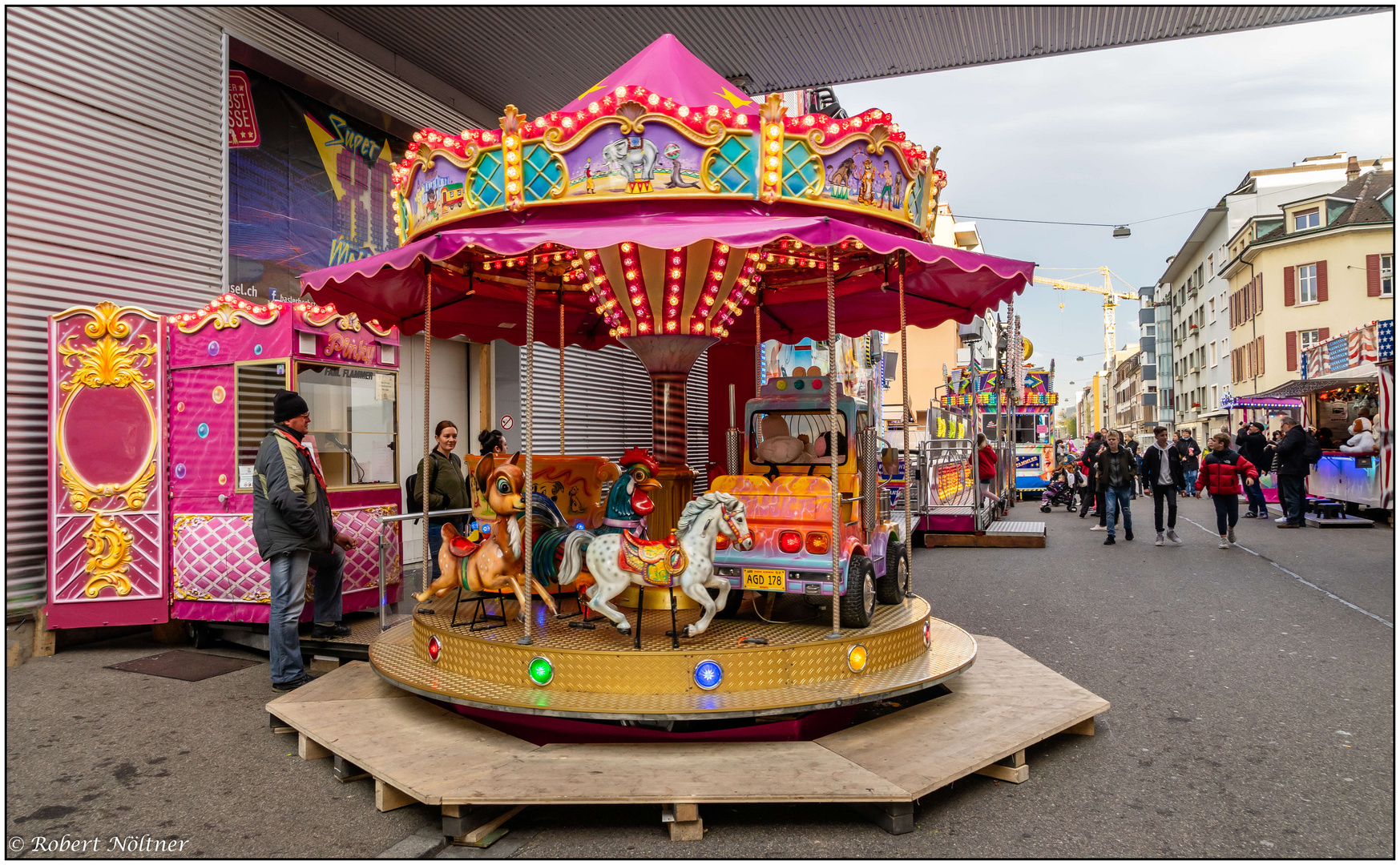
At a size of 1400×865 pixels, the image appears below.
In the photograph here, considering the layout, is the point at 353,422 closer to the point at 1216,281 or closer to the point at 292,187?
the point at 292,187

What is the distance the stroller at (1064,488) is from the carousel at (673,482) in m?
15.8

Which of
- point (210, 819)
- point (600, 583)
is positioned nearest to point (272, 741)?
point (210, 819)

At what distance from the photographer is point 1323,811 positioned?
13.0 feet

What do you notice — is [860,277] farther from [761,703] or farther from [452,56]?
[452,56]

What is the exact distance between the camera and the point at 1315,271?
34.2 meters

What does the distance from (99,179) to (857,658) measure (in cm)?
773

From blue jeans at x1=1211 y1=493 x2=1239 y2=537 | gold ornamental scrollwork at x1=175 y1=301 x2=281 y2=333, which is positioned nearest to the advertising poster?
gold ornamental scrollwork at x1=175 y1=301 x2=281 y2=333

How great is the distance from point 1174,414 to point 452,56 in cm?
6119

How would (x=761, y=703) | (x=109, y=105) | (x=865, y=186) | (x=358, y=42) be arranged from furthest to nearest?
1. (x=358, y=42)
2. (x=109, y=105)
3. (x=865, y=186)
4. (x=761, y=703)

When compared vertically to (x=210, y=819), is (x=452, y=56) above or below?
above

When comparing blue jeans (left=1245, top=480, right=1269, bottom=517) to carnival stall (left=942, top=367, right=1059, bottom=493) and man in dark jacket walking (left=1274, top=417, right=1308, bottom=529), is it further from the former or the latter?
carnival stall (left=942, top=367, right=1059, bottom=493)

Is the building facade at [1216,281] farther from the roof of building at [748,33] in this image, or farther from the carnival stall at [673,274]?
the carnival stall at [673,274]

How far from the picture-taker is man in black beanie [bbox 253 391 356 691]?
19.3ft

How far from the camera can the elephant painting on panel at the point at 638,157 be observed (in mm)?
5297
